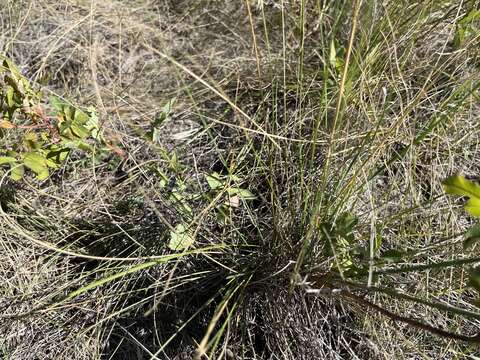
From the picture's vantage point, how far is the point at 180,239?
0.99m

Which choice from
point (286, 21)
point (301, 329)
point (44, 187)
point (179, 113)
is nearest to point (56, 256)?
point (44, 187)

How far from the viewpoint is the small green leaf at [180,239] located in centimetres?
98

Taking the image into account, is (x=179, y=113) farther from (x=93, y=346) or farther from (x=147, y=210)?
(x=93, y=346)

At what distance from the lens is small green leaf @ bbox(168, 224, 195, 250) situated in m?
0.98

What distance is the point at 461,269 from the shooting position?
989 mm

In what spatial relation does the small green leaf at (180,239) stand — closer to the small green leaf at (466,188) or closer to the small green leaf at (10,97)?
the small green leaf at (10,97)

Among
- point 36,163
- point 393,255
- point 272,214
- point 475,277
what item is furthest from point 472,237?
A: point 36,163

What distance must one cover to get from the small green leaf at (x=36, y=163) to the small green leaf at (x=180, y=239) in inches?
11.9

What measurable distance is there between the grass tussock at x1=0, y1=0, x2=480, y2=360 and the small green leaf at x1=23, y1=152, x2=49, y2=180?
0.37 feet

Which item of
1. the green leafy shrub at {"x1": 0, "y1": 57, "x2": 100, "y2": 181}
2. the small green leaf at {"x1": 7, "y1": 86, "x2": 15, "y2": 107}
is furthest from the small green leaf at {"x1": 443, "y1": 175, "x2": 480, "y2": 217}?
the small green leaf at {"x1": 7, "y1": 86, "x2": 15, "y2": 107}

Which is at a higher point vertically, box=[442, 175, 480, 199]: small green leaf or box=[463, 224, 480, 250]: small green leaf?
box=[442, 175, 480, 199]: small green leaf

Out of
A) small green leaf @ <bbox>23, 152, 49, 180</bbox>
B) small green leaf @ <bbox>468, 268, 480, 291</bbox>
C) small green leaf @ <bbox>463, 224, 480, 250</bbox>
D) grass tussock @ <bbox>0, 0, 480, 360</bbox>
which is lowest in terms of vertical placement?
grass tussock @ <bbox>0, 0, 480, 360</bbox>

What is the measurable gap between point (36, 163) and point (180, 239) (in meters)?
0.34

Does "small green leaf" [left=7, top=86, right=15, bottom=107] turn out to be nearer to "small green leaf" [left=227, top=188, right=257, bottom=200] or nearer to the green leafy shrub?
the green leafy shrub
